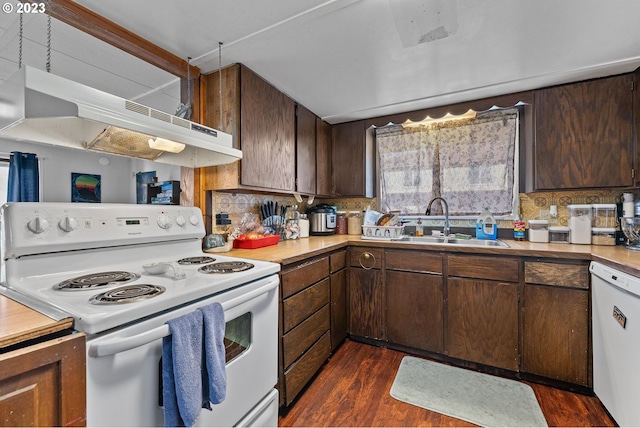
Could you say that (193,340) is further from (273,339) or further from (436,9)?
(436,9)

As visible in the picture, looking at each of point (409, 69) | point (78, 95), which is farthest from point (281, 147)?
point (78, 95)

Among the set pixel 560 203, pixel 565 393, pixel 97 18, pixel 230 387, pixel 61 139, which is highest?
pixel 97 18

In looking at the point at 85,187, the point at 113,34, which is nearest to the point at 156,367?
the point at 85,187

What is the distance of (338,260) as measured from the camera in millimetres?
2186

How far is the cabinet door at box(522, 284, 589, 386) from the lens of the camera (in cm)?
166

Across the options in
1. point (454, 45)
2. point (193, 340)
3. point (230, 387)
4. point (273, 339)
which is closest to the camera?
point (193, 340)

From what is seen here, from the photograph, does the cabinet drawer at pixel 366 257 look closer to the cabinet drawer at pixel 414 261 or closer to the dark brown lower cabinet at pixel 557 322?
the cabinet drawer at pixel 414 261

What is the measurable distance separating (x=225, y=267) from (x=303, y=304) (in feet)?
2.09

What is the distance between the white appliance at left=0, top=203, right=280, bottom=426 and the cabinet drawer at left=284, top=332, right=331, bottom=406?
0.77ft

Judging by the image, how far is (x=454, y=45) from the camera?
5.22 feet

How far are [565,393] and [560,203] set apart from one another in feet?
4.64

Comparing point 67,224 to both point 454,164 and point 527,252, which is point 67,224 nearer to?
point 527,252

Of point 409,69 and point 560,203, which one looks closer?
point 409,69

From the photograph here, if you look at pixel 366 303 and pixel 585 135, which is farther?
pixel 366 303
